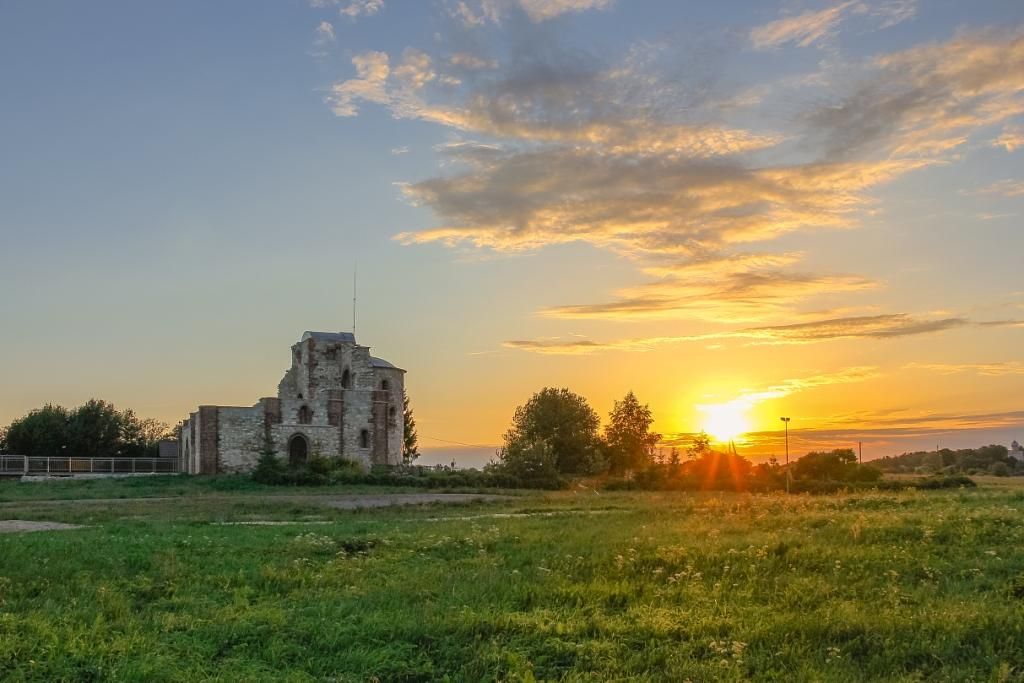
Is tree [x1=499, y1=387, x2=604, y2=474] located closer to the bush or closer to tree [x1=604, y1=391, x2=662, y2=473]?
tree [x1=604, y1=391, x2=662, y2=473]

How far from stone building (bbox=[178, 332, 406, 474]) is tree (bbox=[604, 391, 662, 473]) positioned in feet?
82.1

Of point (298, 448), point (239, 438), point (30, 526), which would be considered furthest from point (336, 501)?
point (298, 448)

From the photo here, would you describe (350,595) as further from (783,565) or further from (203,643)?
(783,565)

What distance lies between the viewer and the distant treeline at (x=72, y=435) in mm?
A: 67688

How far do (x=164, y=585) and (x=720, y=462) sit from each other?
44.2 meters

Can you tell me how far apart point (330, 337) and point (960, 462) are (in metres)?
66.1

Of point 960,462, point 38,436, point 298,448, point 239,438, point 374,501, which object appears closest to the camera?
point 374,501

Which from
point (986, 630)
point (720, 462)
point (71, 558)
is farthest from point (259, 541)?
point (720, 462)

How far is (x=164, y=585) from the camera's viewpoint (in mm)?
11820

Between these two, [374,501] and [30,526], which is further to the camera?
[374,501]

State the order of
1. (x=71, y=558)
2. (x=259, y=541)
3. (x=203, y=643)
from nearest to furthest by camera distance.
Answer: (x=203, y=643)
(x=71, y=558)
(x=259, y=541)

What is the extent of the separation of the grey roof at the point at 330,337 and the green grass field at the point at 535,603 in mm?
44200

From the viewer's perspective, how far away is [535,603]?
10477 mm

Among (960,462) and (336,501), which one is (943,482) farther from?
(960,462)
